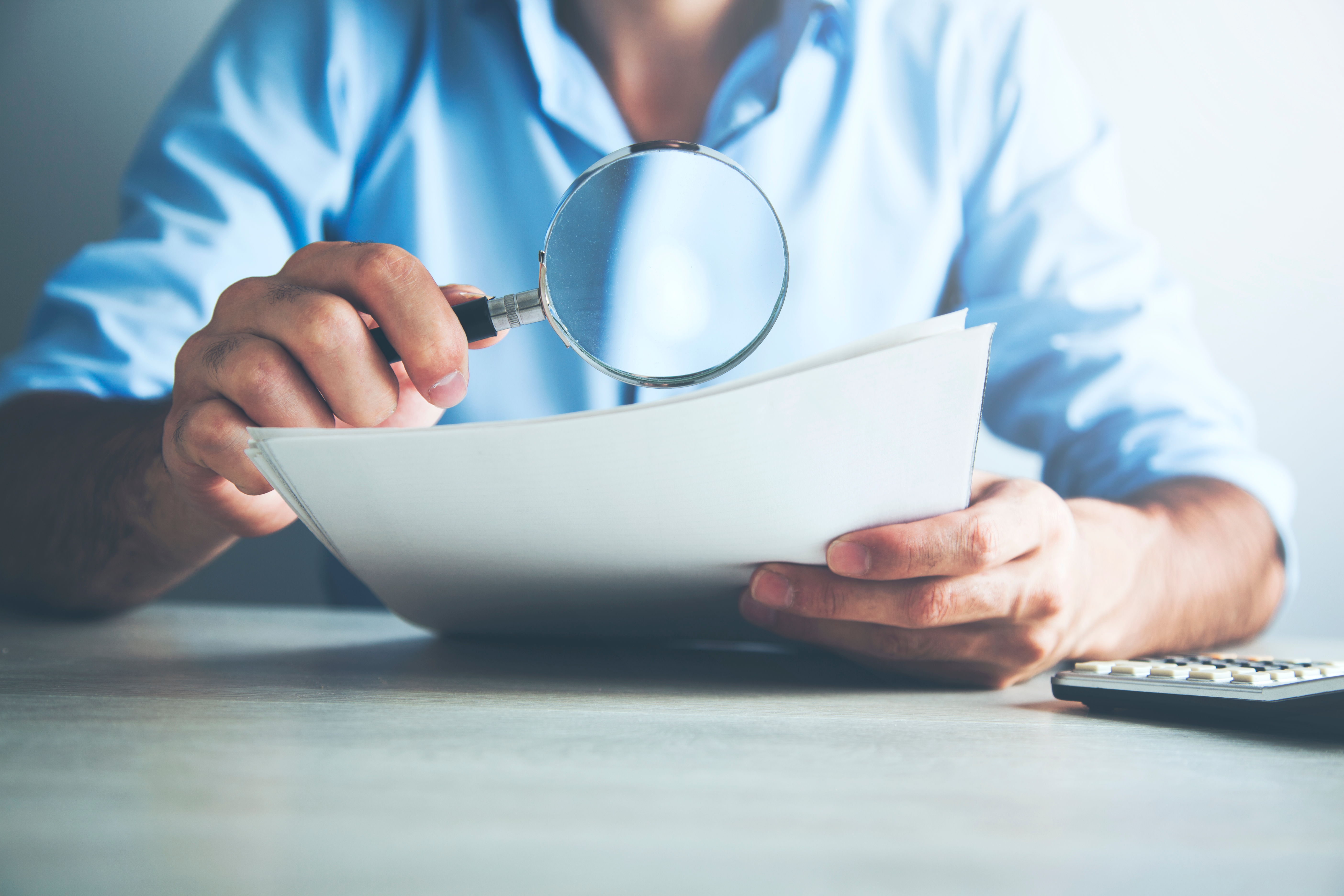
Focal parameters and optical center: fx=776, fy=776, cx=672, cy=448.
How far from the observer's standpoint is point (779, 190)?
1542 millimetres

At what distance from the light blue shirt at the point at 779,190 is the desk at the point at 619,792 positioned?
939 mm

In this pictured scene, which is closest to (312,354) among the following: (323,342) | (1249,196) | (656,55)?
(323,342)

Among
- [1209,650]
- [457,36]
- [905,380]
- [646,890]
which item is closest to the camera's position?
[646,890]

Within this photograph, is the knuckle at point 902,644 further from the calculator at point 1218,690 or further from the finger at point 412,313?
the finger at point 412,313

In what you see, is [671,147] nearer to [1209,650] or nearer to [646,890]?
[646,890]

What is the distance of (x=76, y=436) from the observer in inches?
38.8

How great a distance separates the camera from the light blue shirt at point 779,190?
51.9 inches

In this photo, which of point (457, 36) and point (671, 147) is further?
point (457, 36)

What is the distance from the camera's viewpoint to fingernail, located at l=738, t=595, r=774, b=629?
0.58 meters

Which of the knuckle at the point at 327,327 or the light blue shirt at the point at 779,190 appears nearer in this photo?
the knuckle at the point at 327,327

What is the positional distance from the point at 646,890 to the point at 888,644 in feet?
1.38

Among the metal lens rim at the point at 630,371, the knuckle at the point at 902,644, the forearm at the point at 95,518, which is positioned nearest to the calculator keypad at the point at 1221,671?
the knuckle at the point at 902,644

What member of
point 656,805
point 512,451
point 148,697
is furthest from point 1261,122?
point 148,697

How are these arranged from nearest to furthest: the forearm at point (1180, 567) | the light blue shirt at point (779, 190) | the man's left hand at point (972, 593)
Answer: the man's left hand at point (972, 593) → the forearm at point (1180, 567) → the light blue shirt at point (779, 190)
